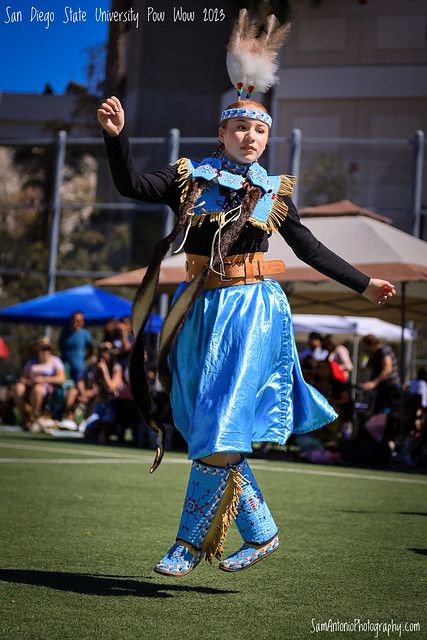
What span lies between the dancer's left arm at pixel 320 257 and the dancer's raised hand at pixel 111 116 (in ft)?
2.75

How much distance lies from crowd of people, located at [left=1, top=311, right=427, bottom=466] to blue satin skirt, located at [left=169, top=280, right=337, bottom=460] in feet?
22.5

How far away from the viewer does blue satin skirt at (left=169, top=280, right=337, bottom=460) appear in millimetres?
4211

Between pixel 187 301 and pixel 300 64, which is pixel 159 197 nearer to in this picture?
pixel 187 301

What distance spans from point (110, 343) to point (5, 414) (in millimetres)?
3151

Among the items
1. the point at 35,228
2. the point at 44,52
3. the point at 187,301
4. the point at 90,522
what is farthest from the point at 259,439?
the point at 35,228

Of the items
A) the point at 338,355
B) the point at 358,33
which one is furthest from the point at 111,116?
the point at 358,33

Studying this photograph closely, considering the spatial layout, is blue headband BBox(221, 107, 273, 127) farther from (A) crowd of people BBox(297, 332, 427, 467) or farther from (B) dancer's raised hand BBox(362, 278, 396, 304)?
(A) crowd of people BBox(297, 332, 427, 467)

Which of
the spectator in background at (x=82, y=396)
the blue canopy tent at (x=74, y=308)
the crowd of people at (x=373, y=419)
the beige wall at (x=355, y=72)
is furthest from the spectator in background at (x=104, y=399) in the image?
the beige wall at (x=355, y=72)

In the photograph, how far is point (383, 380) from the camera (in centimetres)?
1262

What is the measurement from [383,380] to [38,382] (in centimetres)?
525

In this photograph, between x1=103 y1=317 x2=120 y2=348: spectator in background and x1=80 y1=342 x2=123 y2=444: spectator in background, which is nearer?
x1=80 y1=342 x2=123 y2=444: spectator in background

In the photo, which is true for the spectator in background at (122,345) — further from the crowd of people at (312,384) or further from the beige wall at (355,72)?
the beige wall at (355,72)

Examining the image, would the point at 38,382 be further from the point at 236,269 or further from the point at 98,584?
the point at 98,584

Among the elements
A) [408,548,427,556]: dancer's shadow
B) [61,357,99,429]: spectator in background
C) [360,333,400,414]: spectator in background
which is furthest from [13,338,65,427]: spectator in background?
[408,548,427,556]: dancer's shadow
